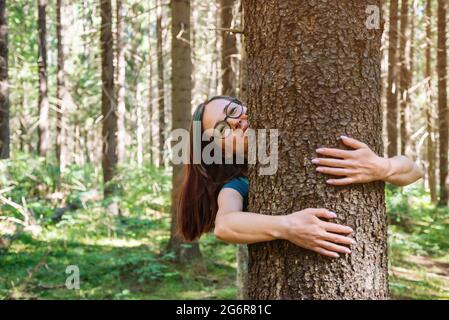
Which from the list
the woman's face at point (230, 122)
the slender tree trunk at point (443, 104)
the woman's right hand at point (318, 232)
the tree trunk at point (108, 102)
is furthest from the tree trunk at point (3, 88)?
the slender tree trunk at point (443, 104)

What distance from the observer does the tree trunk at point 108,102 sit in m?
12.6

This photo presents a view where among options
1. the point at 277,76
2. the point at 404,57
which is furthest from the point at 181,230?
the point at 404,57

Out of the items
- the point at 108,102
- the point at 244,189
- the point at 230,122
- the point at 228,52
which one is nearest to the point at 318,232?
the point at 244,189

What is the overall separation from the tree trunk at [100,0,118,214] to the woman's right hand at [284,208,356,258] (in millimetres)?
10482

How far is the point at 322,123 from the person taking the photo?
2355 mm

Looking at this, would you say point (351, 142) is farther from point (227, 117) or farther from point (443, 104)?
point (443, 104)

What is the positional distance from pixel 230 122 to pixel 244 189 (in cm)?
46

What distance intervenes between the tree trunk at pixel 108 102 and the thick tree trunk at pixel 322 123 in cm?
1028

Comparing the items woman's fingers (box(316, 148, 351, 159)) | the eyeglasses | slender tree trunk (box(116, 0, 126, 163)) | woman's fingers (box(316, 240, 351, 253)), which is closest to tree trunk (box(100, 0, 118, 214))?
slender tree trunk (box(116, 0, 126, 163))

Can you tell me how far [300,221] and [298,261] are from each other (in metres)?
0.22

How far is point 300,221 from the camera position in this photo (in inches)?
90.9

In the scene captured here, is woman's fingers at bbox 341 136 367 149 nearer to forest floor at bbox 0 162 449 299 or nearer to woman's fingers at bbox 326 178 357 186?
woman's fingers at bbox 326 178 357 186

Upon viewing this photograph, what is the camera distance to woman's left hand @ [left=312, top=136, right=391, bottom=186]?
2.32 m
